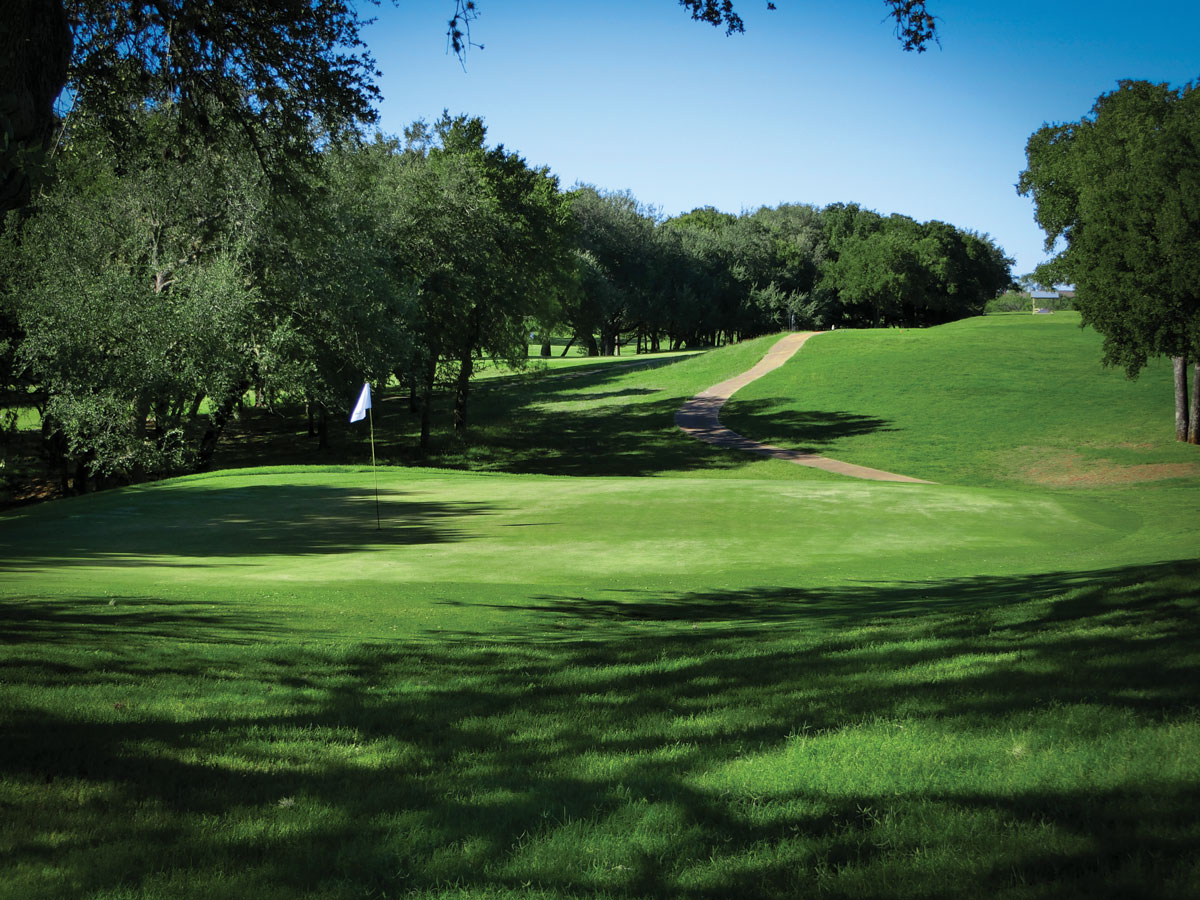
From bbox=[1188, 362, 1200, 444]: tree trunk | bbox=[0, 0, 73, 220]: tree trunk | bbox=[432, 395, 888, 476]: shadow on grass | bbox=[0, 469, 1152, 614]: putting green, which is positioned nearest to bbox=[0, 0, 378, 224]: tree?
bbox=[0, 0, 73, 220]: tree trunk

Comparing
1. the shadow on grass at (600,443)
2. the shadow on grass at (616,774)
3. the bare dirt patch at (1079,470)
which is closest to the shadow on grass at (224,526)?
the shadow on grass at (616,774)

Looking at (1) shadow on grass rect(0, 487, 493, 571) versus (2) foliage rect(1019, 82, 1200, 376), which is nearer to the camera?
(1) shadow on grass rect(0, 487, 493, 571)

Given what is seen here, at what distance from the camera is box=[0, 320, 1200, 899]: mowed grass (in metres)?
3.48

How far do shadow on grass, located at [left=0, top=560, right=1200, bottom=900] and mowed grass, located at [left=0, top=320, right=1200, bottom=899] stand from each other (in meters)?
0.02

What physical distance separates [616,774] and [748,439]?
4019 cm

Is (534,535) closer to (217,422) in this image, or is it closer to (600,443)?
(217,422)

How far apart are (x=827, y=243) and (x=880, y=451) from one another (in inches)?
2912

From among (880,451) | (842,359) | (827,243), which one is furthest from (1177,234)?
(827,243)

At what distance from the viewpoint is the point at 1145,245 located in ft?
103

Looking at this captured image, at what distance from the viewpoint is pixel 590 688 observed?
244 inches

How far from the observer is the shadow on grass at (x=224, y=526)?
13.9m

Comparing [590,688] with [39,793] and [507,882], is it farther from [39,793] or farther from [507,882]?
[39,793]

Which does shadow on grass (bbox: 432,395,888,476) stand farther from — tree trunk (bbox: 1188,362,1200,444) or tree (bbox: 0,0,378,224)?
tree (bbox: 0,0,378,224)

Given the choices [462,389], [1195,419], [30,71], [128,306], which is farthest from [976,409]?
[30,71]
